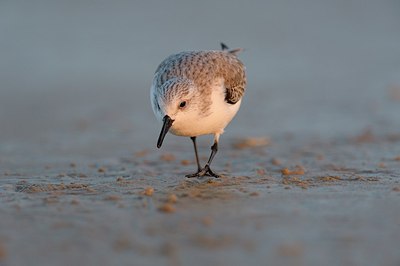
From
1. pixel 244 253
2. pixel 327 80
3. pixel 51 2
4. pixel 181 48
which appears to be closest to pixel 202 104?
pixel 244 253

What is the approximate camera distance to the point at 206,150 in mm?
7273

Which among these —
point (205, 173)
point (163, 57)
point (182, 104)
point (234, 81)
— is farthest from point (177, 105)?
point (163, 57)

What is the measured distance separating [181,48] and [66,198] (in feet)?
26.6

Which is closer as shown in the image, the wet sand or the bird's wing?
the wet sand

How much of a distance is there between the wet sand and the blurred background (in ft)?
0.14

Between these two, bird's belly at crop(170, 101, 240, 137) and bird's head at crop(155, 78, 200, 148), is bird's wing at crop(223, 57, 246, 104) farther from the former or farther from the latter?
bird's head at crop(155, 78, 200, 148)

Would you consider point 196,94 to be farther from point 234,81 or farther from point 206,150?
point 206,150

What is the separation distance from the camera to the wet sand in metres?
3.62

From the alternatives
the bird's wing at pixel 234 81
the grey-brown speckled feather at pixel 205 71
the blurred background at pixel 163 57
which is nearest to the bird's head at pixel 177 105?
the grey-brown speckled feather at pixel 205 71

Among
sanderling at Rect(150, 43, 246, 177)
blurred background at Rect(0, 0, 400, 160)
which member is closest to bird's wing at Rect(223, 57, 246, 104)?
sanderling at Rect(150, 43, 246, 177)

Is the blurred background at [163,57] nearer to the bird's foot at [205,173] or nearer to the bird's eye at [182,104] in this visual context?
the bird's foot at [205,173]

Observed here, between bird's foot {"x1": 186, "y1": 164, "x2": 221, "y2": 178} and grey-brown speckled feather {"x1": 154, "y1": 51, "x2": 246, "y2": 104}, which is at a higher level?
grey-brown speckled feather {"x1": 154, "y1": 51, "x2": 246, "y2": 104}

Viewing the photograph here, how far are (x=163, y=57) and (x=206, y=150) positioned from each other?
514cm

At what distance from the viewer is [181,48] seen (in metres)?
12.5
